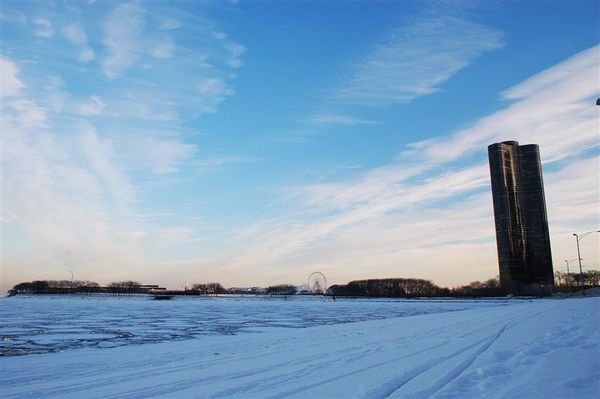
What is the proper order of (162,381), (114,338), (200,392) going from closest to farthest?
(200,392)
(162,381)
(114,338)

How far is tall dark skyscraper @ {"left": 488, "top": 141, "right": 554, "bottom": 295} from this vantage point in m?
174

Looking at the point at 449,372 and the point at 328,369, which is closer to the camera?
the point at 449,372

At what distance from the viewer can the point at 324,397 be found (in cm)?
738

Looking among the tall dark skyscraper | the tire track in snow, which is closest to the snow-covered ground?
the tire track in snow

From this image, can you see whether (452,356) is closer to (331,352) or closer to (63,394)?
(331,352)

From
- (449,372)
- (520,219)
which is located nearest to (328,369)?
(449,372)

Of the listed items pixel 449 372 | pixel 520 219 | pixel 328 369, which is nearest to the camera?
pixel 449 372

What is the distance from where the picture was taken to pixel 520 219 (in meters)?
176

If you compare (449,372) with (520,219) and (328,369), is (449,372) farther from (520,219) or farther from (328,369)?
(520,219)

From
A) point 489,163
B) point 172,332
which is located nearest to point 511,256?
point 489,163

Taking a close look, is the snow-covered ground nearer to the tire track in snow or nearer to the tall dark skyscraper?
the tire track in snow

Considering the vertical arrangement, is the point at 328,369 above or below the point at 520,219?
below

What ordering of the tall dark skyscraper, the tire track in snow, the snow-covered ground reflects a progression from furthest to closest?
1. the tall dark skyscraper
2. the snow-covered ground
3. the tire track in snow

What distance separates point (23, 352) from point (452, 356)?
12011mm
